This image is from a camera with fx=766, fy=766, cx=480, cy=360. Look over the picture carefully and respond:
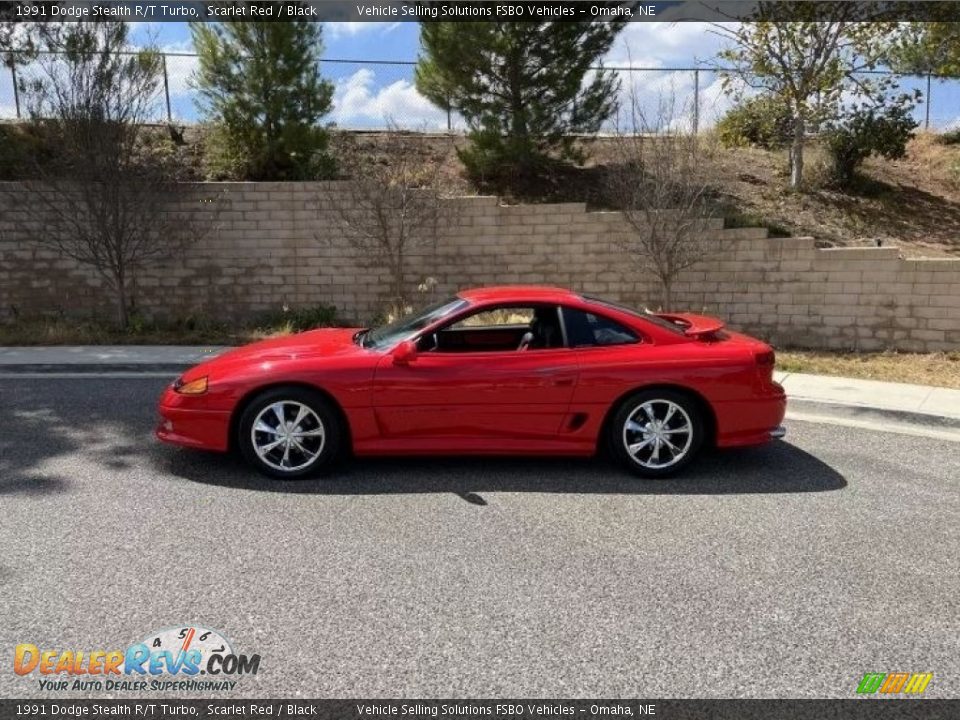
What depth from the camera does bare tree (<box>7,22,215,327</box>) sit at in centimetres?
1122

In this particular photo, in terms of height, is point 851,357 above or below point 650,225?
below

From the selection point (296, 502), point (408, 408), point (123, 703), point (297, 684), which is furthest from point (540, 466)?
point (123, 703)

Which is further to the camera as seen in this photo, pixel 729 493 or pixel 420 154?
pixel 420 154

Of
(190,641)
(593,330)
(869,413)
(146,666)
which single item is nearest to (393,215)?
(593,330)

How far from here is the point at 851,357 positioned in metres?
10.5

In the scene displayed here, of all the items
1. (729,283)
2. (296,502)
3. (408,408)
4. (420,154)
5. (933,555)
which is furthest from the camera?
(420,154)

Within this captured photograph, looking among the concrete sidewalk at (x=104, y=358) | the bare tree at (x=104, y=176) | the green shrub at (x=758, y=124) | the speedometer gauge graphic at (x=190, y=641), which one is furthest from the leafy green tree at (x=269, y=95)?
the speedometer gauge graphic at (x=190, y=641)

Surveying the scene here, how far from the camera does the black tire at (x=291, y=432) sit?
5219 millimetres

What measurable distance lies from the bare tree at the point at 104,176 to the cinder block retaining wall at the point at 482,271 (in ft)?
1.30

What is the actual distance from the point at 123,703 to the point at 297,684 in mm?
643

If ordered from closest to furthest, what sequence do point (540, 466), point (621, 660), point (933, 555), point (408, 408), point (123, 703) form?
point (123, 703), point (621, 660), point (933, 555), point (408, 408), point (540, 466)

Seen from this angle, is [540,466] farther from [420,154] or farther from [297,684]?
[420,154]

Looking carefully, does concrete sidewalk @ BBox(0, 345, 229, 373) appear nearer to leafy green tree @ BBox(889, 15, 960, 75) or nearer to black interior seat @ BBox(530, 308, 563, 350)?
black interior seat @ BBox(530, 308, 563, 350)

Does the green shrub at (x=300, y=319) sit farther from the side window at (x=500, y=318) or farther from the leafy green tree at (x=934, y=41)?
the leafy green tree at (x=934, y=41)
